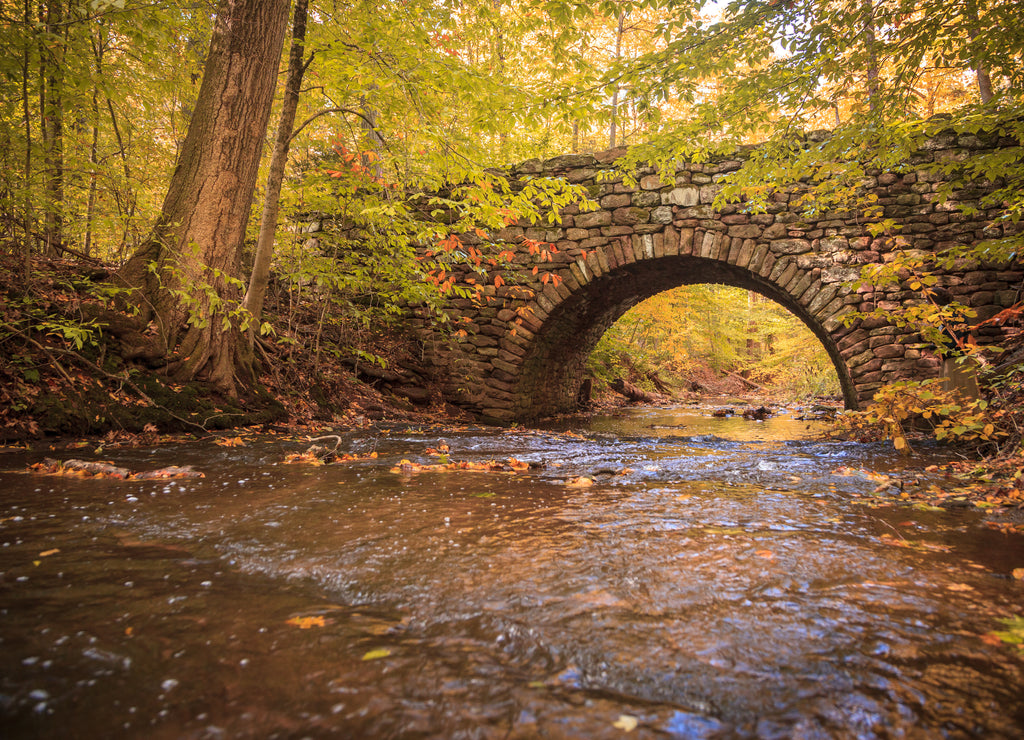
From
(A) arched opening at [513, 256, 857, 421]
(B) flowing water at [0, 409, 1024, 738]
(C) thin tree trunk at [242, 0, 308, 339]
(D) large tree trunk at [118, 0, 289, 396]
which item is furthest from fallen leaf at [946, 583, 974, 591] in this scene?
(A) arched opening at [513, 256, 857, 421]

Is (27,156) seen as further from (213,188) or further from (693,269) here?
(693,269)

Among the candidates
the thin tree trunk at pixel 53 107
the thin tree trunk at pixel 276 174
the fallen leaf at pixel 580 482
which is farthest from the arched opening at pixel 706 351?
the thin tree trunk at pixel 53 107

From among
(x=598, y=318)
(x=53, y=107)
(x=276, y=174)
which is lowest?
(x=598, y=318)

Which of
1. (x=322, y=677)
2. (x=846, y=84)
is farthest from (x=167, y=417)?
(x=846, y=84)

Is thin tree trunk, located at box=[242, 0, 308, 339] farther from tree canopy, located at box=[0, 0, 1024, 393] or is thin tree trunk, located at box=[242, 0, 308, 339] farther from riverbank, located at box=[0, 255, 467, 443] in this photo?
riverbank, located at box=[0, 255, 467, 443]

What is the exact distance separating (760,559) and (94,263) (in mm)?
6052

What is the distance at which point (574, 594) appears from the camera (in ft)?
4.44

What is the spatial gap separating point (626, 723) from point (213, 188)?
14.9 ft

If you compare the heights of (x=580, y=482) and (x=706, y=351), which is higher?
(x=706, y=351)

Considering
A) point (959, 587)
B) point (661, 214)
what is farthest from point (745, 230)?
point (959, 587)

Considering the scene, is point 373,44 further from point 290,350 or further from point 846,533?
point 846,533

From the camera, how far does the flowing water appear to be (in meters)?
0.85

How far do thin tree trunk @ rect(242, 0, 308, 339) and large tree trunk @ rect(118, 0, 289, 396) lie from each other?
633mm

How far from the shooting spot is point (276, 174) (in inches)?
→ 188
